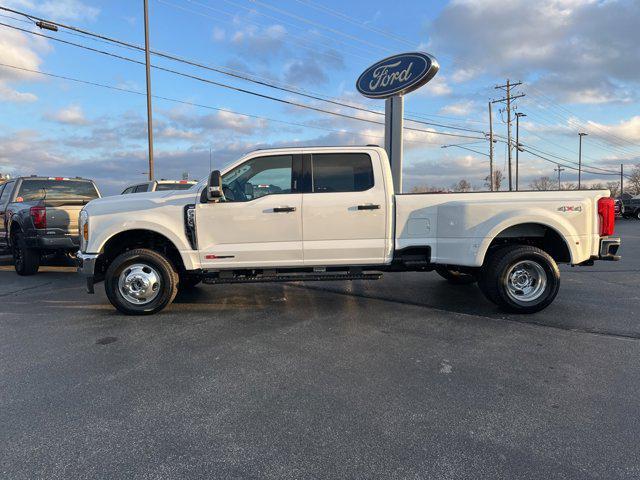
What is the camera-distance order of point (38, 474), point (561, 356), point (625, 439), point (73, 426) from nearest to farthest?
point (38, 474), point (625, 439), point (73, 426), point (561, 356)

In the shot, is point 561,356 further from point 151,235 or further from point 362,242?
point 151,235

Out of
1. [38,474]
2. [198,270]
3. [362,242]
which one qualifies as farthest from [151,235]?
[38,474]

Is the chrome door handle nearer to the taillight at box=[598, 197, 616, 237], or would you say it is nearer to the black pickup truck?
the taillight at box=[598, 197, 616, 237]

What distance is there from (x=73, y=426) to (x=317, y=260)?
10.9 feet

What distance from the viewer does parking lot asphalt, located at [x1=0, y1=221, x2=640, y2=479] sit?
8.46 ft

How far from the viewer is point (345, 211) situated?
5578 millimetres

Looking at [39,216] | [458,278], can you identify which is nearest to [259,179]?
[458,278]

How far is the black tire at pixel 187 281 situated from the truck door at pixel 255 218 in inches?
39.2

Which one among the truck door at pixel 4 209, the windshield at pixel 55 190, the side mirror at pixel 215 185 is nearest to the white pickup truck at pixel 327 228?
the side mirror at pixel 215 185

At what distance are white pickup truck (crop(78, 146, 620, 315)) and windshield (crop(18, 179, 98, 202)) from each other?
475 centimetres

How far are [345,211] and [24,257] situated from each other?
674 cm

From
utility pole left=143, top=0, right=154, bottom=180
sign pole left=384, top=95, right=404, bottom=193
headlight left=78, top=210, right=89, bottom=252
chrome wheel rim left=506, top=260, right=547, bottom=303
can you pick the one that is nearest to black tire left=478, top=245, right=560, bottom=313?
chrome wheel rim left=506, top=260, right=547, bottom=303

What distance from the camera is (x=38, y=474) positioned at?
8.06ft

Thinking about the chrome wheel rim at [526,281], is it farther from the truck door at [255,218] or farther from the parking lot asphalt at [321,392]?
the truck door at [255,218]
